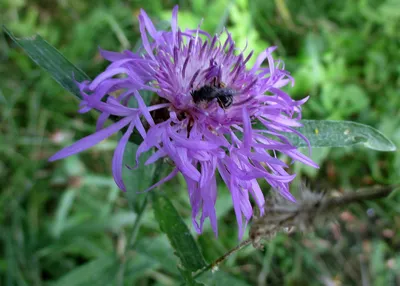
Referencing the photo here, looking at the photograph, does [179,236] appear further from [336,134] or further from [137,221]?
[336,134]

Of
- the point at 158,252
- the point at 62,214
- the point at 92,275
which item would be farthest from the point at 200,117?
the point at 62,214

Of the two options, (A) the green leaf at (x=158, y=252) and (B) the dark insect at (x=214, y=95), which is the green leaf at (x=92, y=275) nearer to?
(A) the green leaf at (x=158, y=252)

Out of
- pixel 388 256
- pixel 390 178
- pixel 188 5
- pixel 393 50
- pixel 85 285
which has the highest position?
pixel 188 5

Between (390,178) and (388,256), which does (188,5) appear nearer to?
(390,178)

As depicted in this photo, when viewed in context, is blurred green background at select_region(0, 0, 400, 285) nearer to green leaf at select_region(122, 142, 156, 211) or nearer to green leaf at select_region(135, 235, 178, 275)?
green leaf at select_region(135, 235, 178, 275)

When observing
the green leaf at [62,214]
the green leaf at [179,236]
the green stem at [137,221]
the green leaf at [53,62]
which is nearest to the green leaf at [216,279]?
the green leaf at [179,236]

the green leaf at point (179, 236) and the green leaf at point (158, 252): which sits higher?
the green leaf at point (179, 236)

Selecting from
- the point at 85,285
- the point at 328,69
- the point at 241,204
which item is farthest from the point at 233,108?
the point at 328,69
